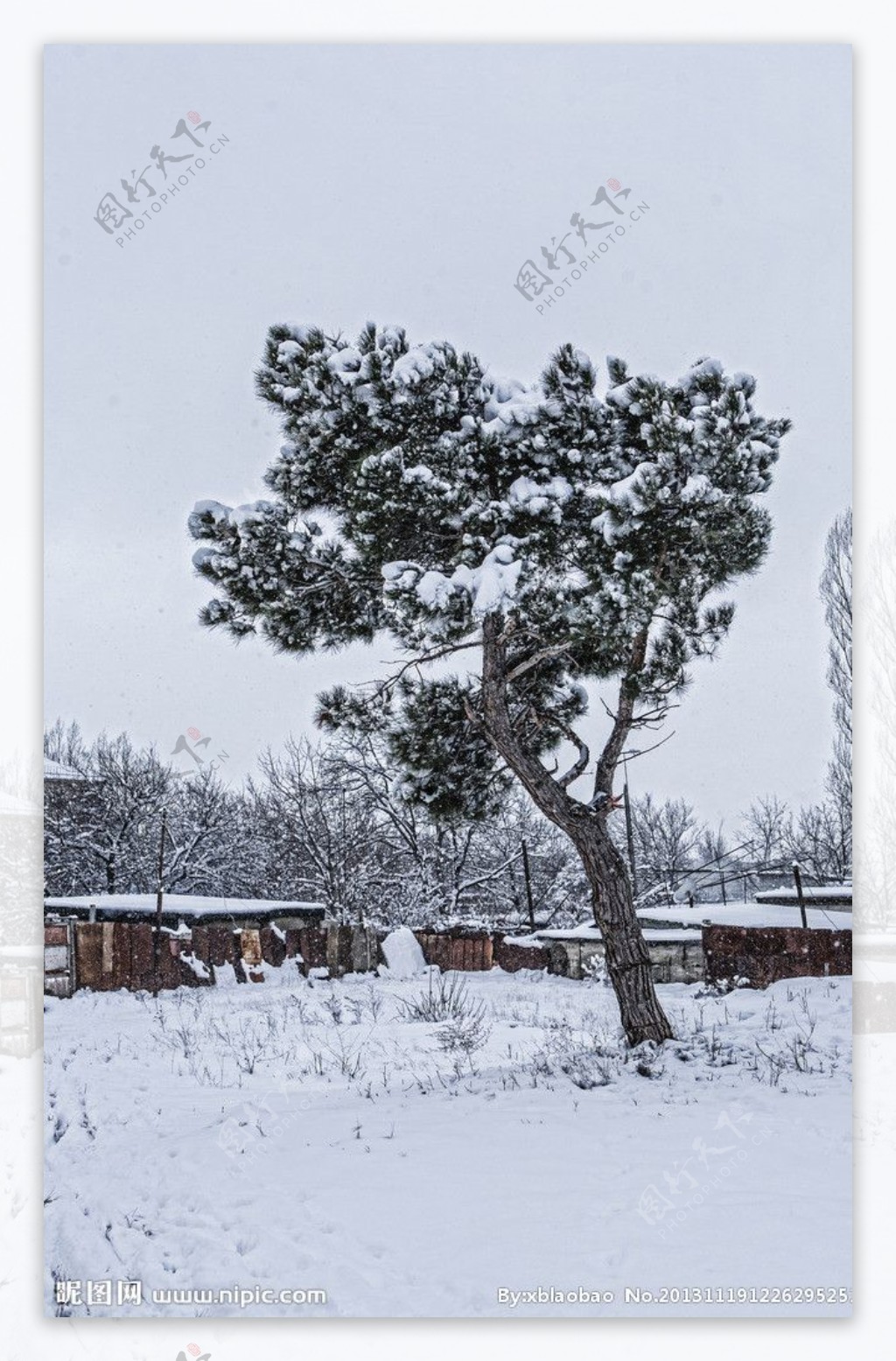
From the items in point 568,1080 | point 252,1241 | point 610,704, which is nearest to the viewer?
point 252,1241

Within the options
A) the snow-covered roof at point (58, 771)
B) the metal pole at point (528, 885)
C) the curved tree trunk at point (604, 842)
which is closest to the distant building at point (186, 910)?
the snow-covered roof at point (58, 771)

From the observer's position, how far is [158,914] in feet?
29.4

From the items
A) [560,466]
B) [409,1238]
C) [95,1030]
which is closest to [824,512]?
[560,466]

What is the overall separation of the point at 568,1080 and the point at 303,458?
3.31m

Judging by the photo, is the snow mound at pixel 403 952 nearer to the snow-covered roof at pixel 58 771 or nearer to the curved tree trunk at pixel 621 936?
the curved tree trunk at pixel 621 936

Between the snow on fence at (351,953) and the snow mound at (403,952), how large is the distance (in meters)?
0.11

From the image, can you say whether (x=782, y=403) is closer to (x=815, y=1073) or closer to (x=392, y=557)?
(x=392, y=557)

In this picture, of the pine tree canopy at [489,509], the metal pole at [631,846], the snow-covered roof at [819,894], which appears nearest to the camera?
the pine tree canopy at [489,509]

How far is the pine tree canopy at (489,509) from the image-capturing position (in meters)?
4.99

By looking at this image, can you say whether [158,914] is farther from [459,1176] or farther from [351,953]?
[459,1176]

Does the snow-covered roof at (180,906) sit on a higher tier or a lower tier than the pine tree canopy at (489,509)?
lower

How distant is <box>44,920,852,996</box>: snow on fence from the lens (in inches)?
225
